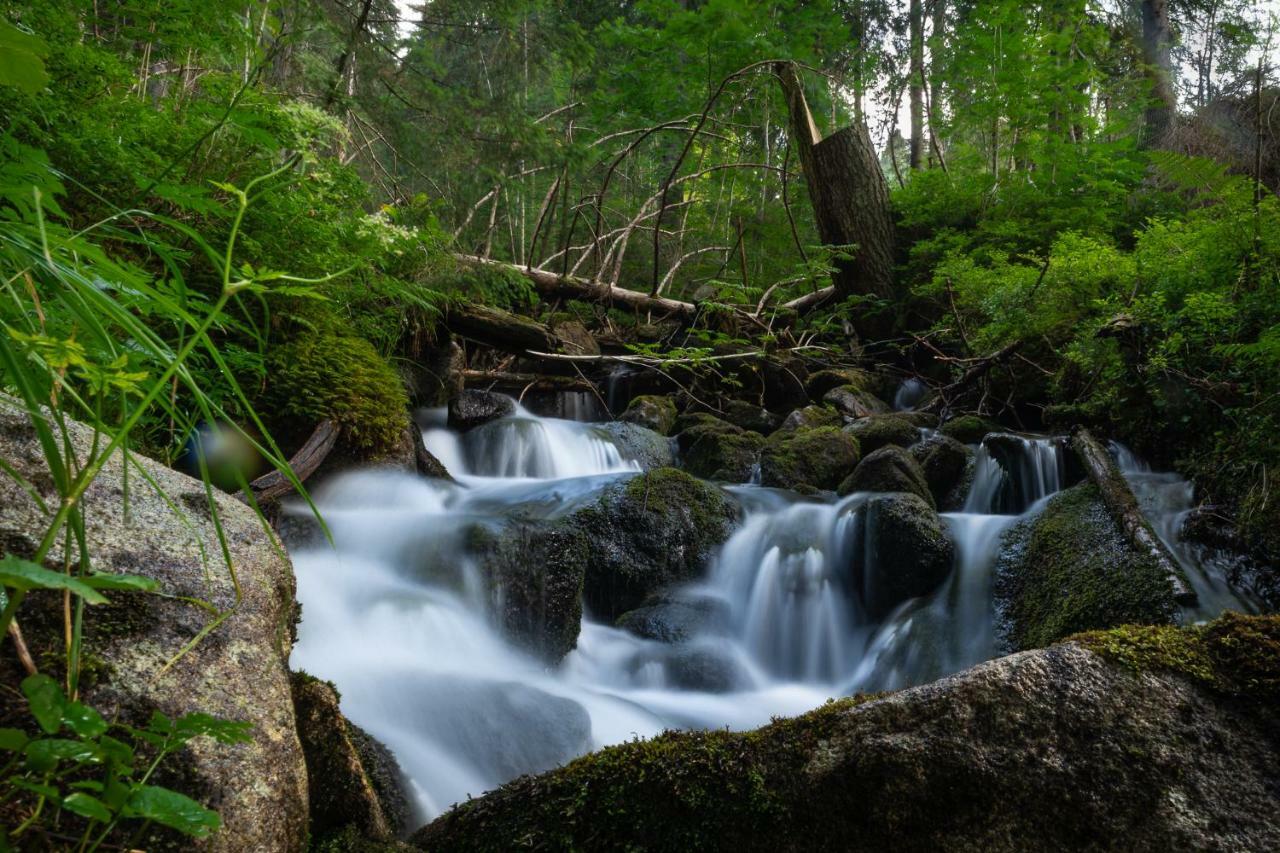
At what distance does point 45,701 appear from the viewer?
93 cm

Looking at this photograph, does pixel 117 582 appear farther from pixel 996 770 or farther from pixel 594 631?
pixel 594 631

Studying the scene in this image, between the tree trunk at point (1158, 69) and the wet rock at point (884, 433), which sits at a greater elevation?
the tree trunk at point (1158, 69)

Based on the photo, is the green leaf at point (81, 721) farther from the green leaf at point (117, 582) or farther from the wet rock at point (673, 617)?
the wet rock at point (673, 617)

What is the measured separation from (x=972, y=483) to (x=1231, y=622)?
4.70m

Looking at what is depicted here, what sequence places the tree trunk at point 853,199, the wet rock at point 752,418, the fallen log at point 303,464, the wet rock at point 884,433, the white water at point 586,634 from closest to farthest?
the white water at point 586,634
the fallen log at point 303,464
the wet rock at point 884,433
the wet rock at point 752,418
the tree trunk at point 853,199

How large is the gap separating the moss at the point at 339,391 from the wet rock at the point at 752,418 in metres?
4.09

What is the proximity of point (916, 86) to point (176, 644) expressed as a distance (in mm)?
19808

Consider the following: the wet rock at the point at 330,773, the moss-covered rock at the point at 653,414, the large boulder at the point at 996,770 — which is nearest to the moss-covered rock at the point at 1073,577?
the large boulder at the point at 996,770

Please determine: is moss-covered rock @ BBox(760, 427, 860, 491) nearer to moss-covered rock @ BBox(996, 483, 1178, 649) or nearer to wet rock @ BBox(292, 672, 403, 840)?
moss-covered rock @ BBox(996, 483, 1178, 649)

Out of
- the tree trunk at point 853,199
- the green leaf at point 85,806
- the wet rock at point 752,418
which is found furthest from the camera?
the tree trunk at point 853,199

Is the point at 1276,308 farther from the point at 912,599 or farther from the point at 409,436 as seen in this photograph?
the point at 409,436

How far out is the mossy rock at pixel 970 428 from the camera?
7113 mm

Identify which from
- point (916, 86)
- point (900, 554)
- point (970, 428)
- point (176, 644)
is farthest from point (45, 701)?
point (916, 86)

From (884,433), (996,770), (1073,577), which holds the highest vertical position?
(884,433)
